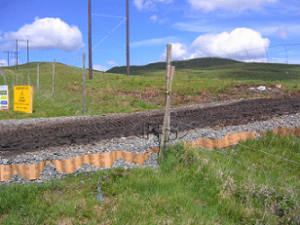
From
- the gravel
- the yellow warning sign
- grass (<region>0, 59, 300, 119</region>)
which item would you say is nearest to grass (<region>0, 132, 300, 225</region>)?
the gravel

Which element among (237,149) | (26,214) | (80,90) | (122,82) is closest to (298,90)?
(122,82)

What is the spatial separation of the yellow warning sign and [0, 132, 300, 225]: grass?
29.8ft

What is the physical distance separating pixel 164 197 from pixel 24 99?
11064 mm

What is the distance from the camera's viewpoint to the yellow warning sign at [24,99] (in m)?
11.9

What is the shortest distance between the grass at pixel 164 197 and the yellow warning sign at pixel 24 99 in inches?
358

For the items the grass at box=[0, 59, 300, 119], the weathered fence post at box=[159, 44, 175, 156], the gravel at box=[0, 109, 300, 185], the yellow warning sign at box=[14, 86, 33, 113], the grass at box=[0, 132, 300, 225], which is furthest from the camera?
the yellow warning sign at box=[14, 86, 33, 113]

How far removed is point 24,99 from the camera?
483 inches

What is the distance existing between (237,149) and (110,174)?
3.08 meters

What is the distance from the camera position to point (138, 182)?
3.88 meters

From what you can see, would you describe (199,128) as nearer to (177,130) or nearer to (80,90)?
(177,130)

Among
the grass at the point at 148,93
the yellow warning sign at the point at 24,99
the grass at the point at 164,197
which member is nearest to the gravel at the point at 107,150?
the grass at the point at 164,197

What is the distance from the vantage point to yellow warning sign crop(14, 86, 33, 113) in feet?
39.1

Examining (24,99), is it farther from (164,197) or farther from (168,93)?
(164,197)

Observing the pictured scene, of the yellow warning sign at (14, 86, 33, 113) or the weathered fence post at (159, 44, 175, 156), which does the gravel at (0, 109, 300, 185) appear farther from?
the yellow warning sign at (14, 86, 33, 113)
